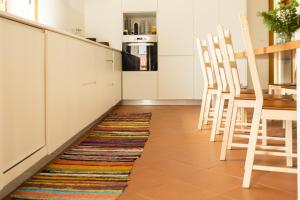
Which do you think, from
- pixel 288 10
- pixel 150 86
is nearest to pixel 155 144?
pixel 288 10

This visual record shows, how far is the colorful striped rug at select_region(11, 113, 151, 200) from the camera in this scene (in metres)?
1.73

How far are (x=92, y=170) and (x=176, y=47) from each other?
13.6ft

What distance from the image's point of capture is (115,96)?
520cm

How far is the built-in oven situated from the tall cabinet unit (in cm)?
12

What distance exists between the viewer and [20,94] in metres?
1.63

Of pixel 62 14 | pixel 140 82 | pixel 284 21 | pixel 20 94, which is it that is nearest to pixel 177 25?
pixel 140 82

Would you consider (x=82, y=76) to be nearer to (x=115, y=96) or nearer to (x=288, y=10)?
(x=288, y=10)

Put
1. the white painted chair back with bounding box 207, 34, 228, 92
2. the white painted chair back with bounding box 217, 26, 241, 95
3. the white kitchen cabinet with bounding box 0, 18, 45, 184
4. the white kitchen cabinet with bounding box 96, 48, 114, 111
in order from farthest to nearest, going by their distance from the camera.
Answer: the white kitchen cabinet with bounding box 96, 48, 114, 111 → the white painted chair back with bounding box 207, 34, 228, 92 → the white painted chair back with bounding box 217, 26, 241, 95 → the white kitchen cabinet with bounding box 0, 18, 45, 184

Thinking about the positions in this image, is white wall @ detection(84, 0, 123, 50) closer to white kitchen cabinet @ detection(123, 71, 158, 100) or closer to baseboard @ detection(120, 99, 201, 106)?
white kitchen cabinet @ detection(123, 71, 158, 100)

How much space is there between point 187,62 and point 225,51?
373 centimetres

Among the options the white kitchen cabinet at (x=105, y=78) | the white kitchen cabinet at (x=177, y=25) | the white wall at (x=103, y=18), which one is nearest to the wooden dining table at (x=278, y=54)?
the white kitchen cabinet at (x=105, y=78)

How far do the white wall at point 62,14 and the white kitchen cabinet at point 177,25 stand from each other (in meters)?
1.31

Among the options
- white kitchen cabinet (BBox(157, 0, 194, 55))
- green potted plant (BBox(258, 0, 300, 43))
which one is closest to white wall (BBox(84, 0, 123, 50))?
white kitchen cabinet (BBox(157, 0, 194, 55))

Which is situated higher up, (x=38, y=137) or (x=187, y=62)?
(x=187, y=62)
